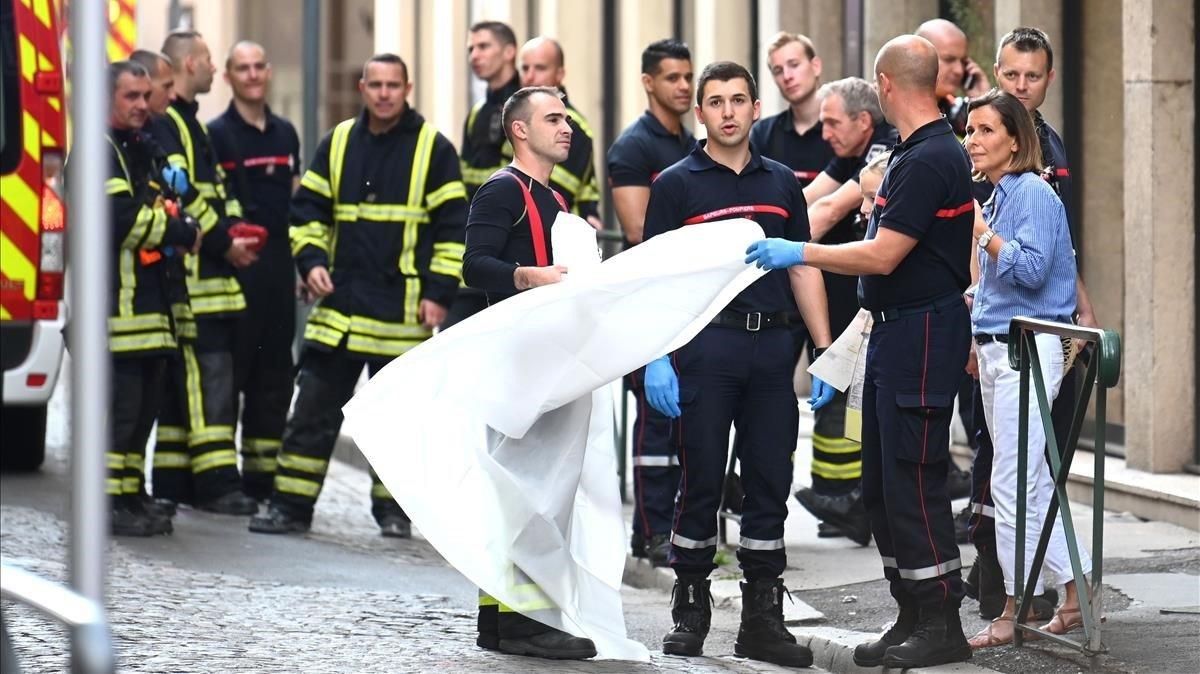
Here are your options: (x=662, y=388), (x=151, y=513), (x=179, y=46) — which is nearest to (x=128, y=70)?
(x=179, y=46)

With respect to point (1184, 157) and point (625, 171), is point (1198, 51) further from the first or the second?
point (625, 171)

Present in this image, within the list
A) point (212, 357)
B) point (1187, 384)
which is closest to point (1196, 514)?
point (1187, 384)

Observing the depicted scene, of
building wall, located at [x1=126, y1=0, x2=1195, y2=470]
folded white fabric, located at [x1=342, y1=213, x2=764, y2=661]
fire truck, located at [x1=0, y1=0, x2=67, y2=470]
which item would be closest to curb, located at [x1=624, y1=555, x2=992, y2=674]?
folded white fabric, located at [x1=342, y1=213, x2=764, y2=661]

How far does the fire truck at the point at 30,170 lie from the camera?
918cm

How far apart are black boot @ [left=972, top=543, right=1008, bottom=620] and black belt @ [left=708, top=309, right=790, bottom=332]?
1025 mm

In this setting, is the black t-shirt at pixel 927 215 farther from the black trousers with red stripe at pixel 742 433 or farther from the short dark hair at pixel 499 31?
the short dark hair at pixel 499 31

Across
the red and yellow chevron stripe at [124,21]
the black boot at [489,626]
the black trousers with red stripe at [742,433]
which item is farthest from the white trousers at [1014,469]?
the red and yellow chevron stripe at [124,21]

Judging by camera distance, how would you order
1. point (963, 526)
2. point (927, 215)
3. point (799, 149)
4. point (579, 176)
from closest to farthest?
point (927, 215) → point (963, 526) → point (799, 149) → point (579, 176)

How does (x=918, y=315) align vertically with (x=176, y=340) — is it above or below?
above

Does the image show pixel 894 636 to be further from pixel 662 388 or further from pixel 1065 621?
pixel 662 388

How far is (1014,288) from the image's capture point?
634cm

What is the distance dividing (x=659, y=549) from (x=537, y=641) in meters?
1.92

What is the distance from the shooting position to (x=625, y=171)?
8.28 m

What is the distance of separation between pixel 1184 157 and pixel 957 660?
3.59 meters
